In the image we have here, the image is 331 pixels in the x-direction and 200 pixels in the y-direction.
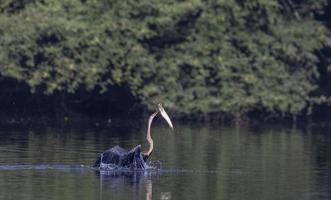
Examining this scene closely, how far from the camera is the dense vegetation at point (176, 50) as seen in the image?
40375 millimetres

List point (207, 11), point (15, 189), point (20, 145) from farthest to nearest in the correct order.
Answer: point (207, 11) → point (20, 145) → point (15, 189)

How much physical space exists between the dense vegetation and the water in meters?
3.41

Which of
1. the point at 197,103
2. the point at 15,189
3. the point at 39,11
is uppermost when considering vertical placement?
the point at 39,11

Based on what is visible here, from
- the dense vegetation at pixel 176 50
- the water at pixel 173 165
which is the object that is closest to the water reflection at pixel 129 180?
the water at pixel 173 165

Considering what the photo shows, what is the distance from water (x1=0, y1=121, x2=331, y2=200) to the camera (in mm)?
21656

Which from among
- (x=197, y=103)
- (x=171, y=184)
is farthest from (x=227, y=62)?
(x=171, y=184)

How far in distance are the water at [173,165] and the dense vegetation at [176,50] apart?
3408 millimetres

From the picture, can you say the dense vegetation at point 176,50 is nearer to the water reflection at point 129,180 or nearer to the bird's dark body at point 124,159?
the bird's dark body at point 124,159

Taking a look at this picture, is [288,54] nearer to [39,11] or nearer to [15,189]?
[39,11]

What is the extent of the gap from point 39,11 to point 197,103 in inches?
237

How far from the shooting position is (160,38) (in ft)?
143

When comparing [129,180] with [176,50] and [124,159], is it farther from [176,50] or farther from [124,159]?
[176,50]

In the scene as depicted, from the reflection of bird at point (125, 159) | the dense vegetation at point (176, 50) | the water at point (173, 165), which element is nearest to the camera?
the water at point (173, 165)

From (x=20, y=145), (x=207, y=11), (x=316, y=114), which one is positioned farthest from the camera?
(x=316, y=114)
